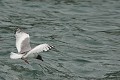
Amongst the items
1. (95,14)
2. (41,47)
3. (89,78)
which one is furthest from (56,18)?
(41,47)

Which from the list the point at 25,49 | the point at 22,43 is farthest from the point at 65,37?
the point at 25,49

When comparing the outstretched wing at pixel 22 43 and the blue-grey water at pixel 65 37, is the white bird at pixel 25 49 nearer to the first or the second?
the outstretched wing at pixel 22 43

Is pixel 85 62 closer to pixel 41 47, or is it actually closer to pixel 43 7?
pixel 41 47

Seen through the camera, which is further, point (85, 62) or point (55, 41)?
point (55, 41)

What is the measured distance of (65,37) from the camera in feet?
44.5

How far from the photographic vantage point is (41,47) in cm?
907

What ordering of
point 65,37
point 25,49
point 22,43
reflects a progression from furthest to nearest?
point 65,37, point 22,43, point 25,49

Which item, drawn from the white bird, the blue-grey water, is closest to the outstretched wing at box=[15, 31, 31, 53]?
the white bird

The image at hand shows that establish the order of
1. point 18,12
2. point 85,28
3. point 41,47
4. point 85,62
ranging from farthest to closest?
1. point 18,12
2. point 85,28
3. point 85,62
4. point 41,47

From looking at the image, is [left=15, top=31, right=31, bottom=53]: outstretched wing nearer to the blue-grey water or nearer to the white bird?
the white bird

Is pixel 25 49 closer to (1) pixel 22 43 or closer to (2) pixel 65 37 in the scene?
(1) pixel 22 43

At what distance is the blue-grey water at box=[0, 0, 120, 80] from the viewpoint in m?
11.0

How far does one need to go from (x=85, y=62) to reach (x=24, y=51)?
2327 millimetres

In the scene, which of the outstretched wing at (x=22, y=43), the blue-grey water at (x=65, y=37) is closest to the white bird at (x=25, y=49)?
the outstretched wing at (x=22, y=43)
